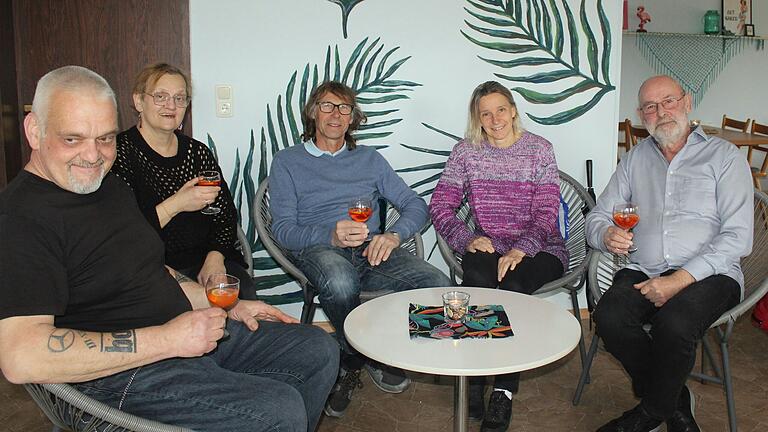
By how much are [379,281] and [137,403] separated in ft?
4.63

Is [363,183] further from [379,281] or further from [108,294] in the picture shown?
[108,294]

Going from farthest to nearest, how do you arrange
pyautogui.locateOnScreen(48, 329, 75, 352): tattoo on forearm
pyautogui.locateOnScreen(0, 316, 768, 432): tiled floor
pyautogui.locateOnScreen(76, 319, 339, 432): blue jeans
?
pyautogui.locateOnScreen(0, 316, 768, 432): tiled floor < pyautogui.locateOnScreen(76, 319, 339, 432): blue jeans < pyautogui.locateOnScreen(48, 329, 75, 352): tattoo on forearm

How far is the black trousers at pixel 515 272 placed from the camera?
2887mm

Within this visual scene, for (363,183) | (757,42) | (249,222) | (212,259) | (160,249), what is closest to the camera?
(160,249)

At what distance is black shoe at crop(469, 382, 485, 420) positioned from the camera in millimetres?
2766

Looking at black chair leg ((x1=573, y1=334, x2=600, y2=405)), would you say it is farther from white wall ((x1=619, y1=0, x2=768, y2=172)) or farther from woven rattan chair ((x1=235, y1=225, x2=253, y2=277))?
white wall ((x1=619, y1=0, x2=768, y2=172))

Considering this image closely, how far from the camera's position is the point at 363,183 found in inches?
126

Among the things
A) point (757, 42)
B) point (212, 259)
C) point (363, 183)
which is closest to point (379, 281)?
point (363, 183)

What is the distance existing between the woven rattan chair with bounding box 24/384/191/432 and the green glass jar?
7.48 metres

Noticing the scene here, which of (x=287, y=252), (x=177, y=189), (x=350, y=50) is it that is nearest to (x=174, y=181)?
(x=177, y=189)

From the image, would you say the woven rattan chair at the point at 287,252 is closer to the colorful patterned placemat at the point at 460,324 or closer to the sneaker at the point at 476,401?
the sneaker at the point at 476,401

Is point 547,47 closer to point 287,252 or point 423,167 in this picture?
point 423,167

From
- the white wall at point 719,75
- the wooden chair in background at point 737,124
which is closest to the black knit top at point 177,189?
the wooden chair in background at point 737,124

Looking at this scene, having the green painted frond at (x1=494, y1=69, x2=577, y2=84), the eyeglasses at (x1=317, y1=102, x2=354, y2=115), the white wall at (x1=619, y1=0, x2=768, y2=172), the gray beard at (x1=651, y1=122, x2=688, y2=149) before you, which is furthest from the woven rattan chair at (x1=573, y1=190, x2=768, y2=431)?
the white wall at (x1=619, y1=0, x2=768, y2=172)
